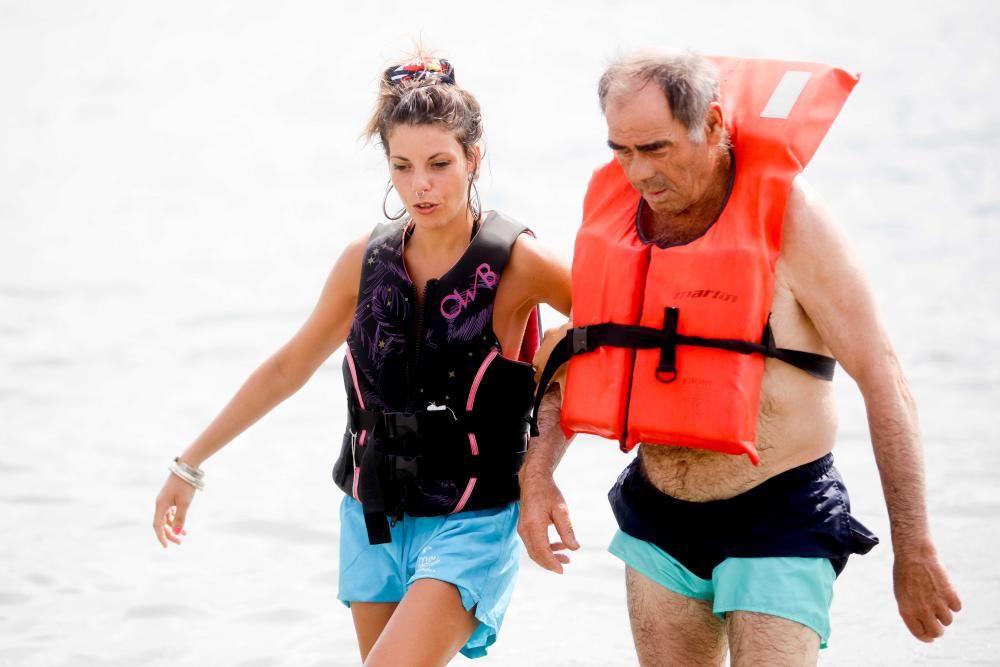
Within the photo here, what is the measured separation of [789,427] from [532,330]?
901 millimetres

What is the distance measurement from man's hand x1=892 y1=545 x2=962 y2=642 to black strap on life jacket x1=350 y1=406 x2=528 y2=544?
1129 mm

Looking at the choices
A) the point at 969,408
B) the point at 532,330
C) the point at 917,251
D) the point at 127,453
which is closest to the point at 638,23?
the point at 917,251

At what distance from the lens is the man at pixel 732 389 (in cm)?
322

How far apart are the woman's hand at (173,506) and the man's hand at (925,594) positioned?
2.04 meters

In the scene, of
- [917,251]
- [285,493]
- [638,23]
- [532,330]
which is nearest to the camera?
[532,330]

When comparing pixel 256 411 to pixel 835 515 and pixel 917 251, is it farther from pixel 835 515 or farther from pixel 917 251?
pixel 917 251

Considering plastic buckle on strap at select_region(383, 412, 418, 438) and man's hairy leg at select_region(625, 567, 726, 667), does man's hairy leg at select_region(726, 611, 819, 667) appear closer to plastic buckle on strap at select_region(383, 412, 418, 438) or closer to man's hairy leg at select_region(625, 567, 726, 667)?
man's hairy leg at select_region(625, 567, 726, 667)

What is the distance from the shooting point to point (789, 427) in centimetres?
338

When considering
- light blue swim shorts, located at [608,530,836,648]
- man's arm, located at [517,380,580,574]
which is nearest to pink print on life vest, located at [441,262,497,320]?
man's arm, located at [517,380,580,574]

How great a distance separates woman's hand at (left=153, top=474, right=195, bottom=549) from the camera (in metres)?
4.10

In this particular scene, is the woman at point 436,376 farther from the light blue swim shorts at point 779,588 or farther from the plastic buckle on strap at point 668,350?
the light blue swim shorts at point 779,588

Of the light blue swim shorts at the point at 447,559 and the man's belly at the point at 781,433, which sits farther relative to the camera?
the light blue swim shorts at the point at 447,559

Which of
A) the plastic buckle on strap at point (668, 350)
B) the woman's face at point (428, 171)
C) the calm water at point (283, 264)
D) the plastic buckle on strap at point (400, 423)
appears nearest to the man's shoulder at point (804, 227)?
the plastic buckle on strap at point (668, 350)

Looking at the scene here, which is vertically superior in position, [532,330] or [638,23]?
[532,330]
